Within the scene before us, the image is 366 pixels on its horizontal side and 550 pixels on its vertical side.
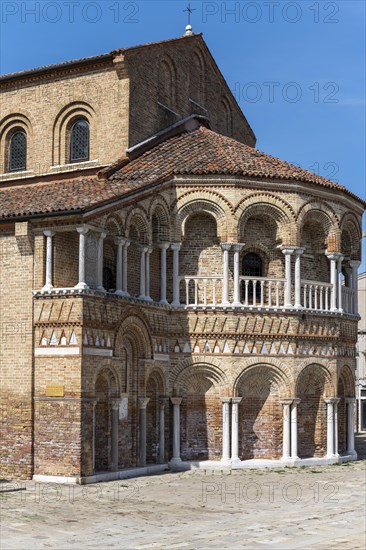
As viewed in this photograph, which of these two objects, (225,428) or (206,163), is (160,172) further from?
(225,428)

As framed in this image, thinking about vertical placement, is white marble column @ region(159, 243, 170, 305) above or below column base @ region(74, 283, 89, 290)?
above

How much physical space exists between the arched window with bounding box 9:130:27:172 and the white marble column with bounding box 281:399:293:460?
36.9 feet

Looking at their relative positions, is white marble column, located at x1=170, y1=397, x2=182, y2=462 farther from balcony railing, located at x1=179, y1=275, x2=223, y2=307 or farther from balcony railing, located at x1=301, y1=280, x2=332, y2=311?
balcony railing, located at x1=301, y1=280, x2=332, y2=311

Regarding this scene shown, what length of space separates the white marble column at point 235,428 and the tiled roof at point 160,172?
6446mm

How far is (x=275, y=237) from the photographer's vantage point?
26375 millimetres

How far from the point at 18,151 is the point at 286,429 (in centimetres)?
1242

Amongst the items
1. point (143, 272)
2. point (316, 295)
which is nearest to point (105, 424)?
point (143, 272)

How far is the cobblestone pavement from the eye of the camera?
14469 mm

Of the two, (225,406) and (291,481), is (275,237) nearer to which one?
(225,406)

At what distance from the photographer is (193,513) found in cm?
1736

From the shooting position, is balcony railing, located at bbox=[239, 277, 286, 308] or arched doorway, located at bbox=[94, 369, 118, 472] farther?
balcony railing, located at bbox=[239, 277, 286, 308]

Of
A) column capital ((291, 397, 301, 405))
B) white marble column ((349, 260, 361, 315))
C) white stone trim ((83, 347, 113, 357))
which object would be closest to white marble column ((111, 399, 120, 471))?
white stone trim ((83, 347, 113, 357))

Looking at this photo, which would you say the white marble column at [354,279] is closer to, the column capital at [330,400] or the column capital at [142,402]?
the column capital at [330,400]

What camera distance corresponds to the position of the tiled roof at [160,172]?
75.2 feet
